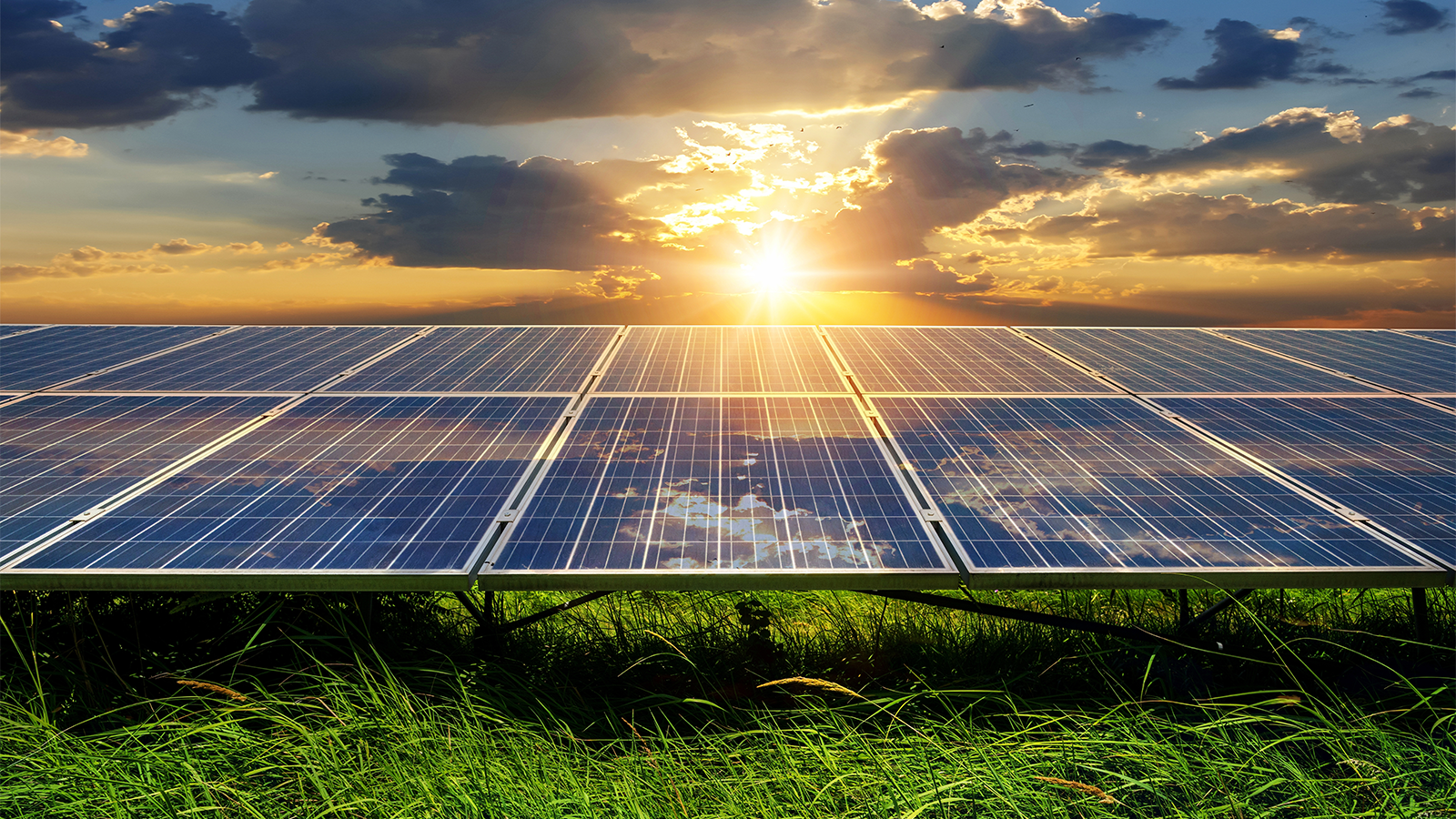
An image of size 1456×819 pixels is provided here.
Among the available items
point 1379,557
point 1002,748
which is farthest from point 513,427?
point 1379,557

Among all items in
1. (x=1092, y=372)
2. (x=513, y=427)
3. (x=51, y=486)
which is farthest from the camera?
(x=1092, y=372)

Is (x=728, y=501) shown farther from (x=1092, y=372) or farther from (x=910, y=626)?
(x=1092, y=372)

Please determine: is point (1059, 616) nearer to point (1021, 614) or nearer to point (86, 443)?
point (1021, 614)

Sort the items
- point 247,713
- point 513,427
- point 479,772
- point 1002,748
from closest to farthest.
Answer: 1. point 479,772
2. point 1002,748
3. point 247,713
4. point 513,427

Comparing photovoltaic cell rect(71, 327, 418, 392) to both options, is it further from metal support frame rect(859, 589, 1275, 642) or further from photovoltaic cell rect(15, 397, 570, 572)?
metal support frame rect(859, 589, 1275, 642)

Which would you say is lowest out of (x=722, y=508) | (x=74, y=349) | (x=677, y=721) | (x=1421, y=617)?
(x=677, y=721)

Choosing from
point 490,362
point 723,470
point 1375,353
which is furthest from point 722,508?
point 1375,353
